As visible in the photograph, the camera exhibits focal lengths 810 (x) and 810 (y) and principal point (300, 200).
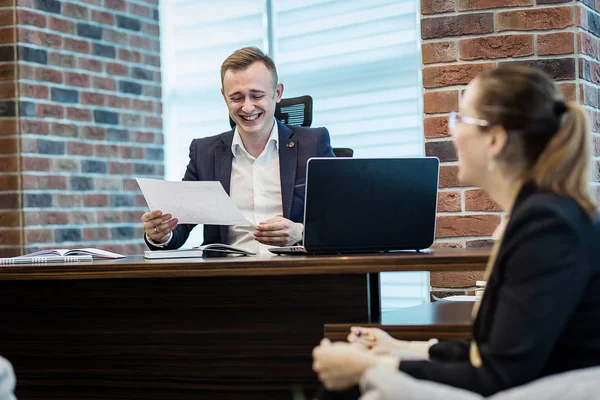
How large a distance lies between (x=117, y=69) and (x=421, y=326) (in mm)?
2823

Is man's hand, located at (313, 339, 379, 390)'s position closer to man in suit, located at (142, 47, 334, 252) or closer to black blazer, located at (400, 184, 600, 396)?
black blazer, located at (400, 184, 600, 396)

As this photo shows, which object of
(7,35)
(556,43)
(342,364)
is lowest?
(342,364)

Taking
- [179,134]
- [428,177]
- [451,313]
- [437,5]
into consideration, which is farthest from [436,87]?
[179,134]

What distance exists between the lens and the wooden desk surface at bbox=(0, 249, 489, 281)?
5.69 ft

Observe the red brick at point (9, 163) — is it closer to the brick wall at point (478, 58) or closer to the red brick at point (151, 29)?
the red brick at point (151, 29)

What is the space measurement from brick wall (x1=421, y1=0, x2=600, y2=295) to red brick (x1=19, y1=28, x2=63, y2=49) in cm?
174

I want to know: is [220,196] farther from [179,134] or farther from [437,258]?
[179,134]

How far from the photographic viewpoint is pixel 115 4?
4031 millimetres

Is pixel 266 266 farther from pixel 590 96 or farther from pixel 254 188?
pixel 590 96

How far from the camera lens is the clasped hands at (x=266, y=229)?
2.28 metres

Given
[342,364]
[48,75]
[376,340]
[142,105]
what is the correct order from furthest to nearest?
[142,105], [48,75], [376,340], [342,364]

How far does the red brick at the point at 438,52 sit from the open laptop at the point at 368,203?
1.05 metres

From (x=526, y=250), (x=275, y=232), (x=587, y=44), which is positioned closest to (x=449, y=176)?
(x=587, y=44)

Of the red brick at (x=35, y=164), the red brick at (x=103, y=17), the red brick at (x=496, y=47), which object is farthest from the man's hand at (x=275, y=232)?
the red brick at (x=103, y=17)
